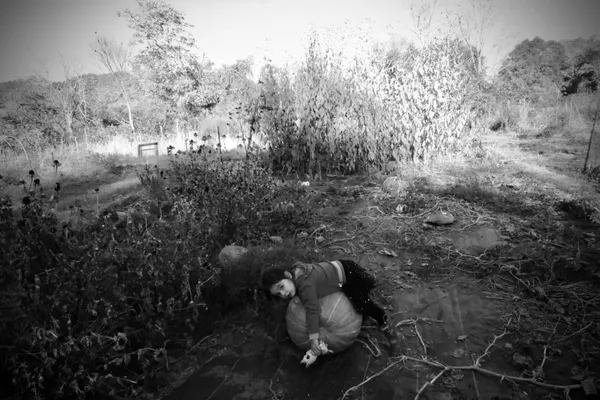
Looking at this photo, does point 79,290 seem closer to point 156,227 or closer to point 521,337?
point 156,227

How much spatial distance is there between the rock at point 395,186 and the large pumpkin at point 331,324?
3557mm

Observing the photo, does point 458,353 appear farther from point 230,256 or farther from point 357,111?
point 357,111

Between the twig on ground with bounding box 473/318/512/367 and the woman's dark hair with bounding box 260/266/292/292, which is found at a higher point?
the woman's dark hair with bounding box 260/266/292/292

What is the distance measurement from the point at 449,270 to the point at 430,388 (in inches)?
64.0

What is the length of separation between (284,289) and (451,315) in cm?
156

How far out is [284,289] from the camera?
2.40 metres

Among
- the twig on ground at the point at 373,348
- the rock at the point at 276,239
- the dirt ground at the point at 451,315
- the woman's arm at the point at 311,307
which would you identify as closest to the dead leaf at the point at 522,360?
the dirt ground at the point at 451,315

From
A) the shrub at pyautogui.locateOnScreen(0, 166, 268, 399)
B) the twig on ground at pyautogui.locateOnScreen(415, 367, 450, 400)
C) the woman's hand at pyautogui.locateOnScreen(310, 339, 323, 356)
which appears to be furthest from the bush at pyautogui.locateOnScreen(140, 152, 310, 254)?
the twig on ground at pyautogui.locateOnScreen(415, 367, 450, 400)

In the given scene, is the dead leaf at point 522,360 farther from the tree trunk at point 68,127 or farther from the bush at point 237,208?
the tree trunk at point 68,127

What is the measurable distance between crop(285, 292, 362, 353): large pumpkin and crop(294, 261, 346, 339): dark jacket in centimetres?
8

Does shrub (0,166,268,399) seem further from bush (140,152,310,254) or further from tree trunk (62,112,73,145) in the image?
tree trunk (62,112,73,145)

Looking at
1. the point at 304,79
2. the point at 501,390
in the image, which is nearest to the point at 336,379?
the point at 501,390

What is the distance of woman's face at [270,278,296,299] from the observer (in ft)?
7.89

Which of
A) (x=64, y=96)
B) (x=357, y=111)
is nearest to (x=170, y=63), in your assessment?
(x=64, y=96)
